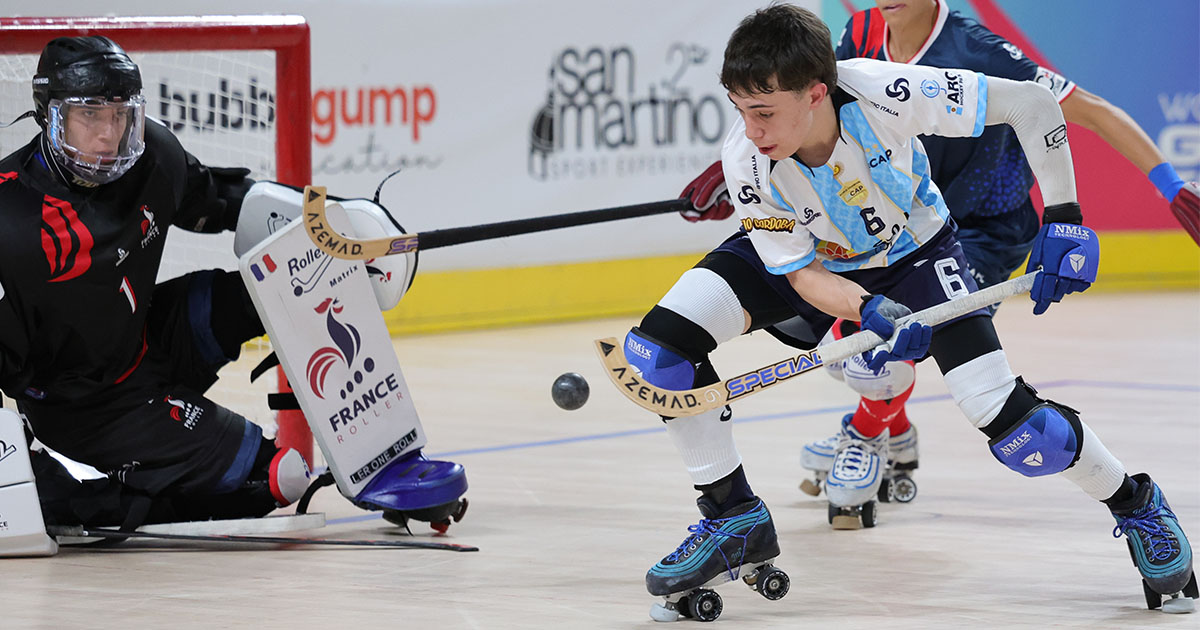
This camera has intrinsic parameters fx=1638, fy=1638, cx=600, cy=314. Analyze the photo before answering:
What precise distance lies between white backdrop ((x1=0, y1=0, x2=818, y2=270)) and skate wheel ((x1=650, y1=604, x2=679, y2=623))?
3.63m

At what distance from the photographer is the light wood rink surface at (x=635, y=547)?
285 cm

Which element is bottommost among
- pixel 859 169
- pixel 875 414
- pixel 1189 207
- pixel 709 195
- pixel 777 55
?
pixel 875 414

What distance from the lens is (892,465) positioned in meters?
3.90

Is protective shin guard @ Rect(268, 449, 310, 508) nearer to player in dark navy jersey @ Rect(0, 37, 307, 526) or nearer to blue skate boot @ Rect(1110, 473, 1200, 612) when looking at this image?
player in dark navy jersey @ Rect(0, 37, 307, 526)

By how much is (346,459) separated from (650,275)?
3879 millimetres

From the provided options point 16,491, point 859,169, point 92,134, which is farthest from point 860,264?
point 16,491

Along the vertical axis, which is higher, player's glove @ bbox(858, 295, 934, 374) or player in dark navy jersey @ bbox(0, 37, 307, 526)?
player's glove @ bbox(858, 295, 934, 374)

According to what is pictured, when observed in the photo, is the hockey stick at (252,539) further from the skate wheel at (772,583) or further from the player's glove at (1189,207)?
the player's glove at (1189,207)

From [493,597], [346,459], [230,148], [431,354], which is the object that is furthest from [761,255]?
[431,354]

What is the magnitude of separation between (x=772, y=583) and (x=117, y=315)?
144 centimetres

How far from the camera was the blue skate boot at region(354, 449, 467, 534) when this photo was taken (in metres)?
3.46

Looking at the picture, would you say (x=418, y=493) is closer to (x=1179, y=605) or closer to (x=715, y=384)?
(x=715, y=384)

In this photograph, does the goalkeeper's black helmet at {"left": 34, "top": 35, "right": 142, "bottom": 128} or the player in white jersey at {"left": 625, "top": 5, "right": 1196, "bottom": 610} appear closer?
the player in white jersey at {"left": 625, "top": 5, "right": 1196, "bottom": 610}

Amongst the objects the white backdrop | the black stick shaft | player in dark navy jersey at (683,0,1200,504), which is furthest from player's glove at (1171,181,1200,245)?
the white backdrop
